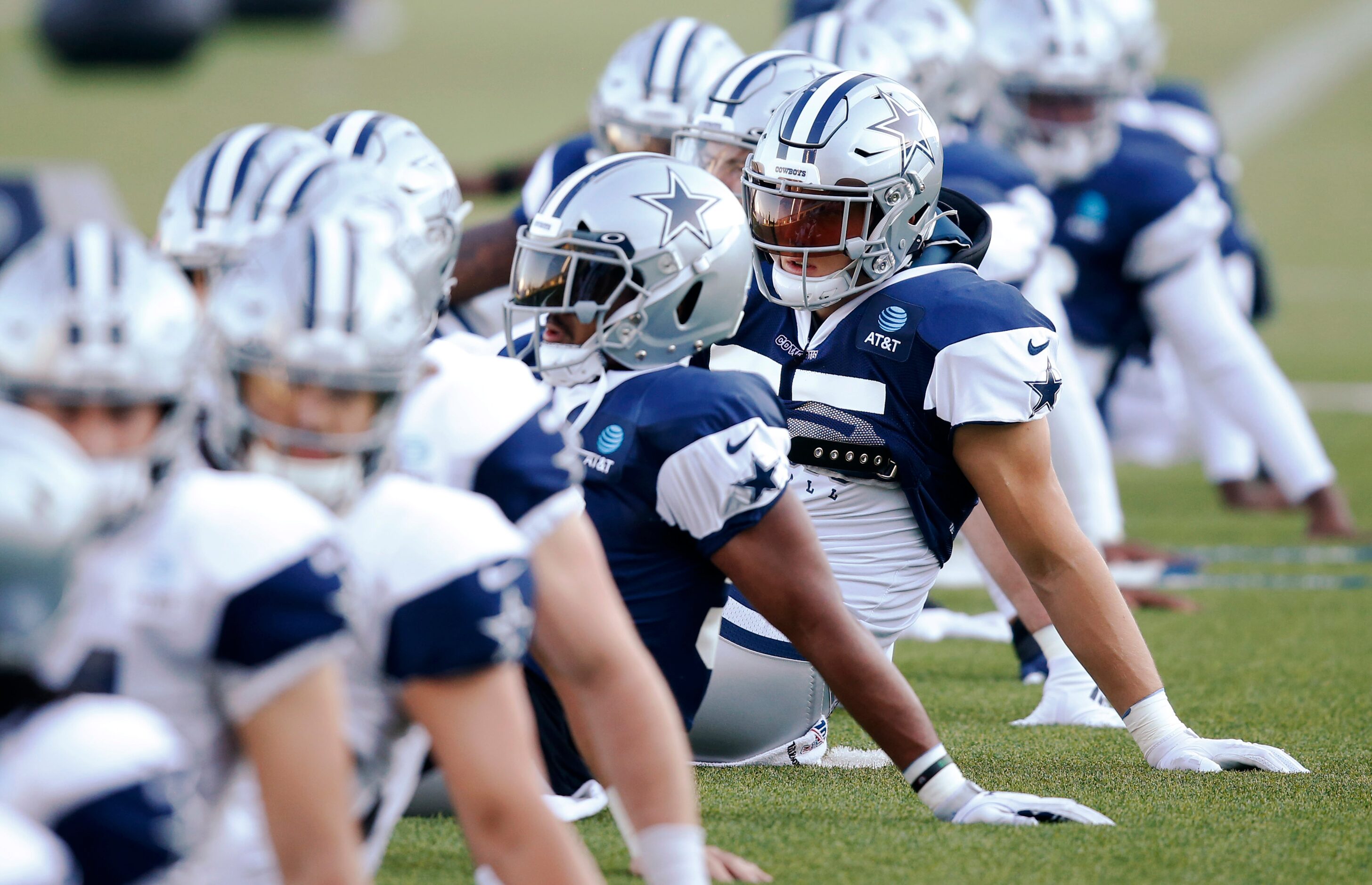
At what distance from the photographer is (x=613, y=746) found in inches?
86.4

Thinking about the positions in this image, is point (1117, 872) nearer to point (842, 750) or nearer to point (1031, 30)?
point (842, 750)

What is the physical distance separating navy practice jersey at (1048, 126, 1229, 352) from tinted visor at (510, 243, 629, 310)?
11.2 ft

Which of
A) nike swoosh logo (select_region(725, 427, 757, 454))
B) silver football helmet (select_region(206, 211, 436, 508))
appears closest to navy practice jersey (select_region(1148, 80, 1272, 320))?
→ nike swoosh logo (select_region(725, 427, 757, 454))

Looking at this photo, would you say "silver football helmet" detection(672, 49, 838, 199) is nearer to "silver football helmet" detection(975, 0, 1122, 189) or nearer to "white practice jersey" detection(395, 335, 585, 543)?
"white practice jersey" detection(395, 335, 585, 543)

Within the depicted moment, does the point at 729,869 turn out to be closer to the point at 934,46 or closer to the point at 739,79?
the point at 739,79

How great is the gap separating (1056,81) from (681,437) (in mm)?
3781

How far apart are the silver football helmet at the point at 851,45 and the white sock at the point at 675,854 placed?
307 centimetres

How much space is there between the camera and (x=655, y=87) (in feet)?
15.7

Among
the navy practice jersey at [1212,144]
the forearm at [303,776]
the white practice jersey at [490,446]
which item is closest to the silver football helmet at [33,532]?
the forearm at [303,776]

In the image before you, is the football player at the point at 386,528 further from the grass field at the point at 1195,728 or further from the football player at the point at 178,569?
the grass field at the point at 1195,728

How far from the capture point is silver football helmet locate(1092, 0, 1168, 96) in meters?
6.19

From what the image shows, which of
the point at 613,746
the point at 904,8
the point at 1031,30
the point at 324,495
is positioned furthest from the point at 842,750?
the point at 1031,30

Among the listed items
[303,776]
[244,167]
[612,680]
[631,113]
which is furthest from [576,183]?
[631,113]

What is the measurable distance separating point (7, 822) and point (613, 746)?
79 centimetres
